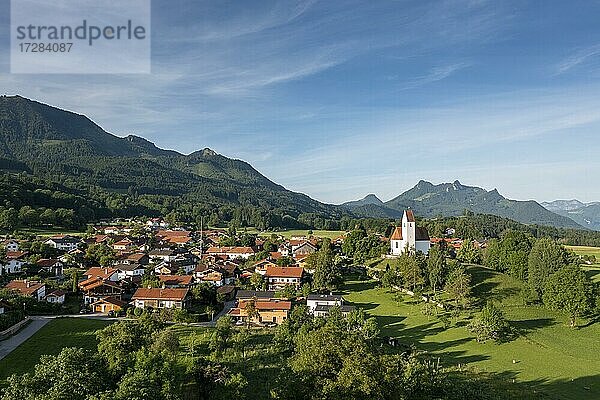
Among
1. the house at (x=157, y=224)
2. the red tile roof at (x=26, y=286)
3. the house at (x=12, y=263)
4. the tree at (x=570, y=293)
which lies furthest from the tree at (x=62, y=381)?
the house at (x=157, y=224)

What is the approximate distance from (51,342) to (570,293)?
3194 centimetres

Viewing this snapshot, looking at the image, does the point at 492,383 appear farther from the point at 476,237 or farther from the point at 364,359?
the point at 476,237

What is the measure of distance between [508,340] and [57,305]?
96.0 feet

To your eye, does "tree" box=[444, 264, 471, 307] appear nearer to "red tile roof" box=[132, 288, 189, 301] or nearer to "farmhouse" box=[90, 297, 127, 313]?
"red tile roof" box=[132, 288, 189, 301]

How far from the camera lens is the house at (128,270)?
4078cm

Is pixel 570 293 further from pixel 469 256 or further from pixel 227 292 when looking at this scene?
pixel 227 292

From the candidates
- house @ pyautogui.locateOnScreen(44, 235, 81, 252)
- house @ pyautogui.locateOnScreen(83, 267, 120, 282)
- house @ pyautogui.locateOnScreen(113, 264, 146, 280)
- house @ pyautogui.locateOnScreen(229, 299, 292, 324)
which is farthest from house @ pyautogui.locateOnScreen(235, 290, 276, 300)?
house @ pyautogui.locateOnScreen(44, 235, 81, 252)

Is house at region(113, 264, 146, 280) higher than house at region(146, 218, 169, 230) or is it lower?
lower

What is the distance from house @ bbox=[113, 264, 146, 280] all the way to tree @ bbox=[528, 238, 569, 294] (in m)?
34.0

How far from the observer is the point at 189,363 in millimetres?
18172

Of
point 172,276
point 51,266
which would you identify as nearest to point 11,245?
point 51,266

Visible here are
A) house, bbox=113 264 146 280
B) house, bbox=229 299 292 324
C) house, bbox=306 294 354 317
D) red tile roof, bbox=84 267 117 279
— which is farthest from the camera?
house, bbox=113 264 146 280

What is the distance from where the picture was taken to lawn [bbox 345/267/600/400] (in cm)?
2103

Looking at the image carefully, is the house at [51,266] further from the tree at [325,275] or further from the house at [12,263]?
the tree at [325,275]
